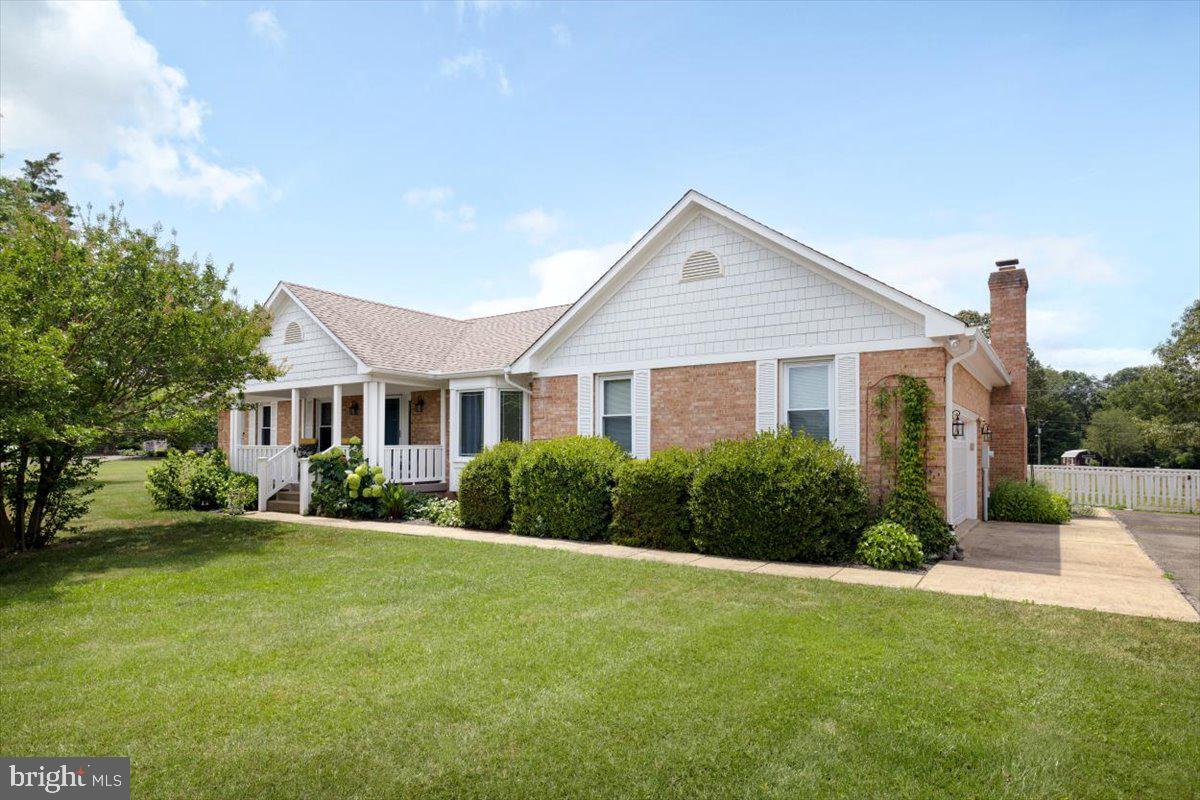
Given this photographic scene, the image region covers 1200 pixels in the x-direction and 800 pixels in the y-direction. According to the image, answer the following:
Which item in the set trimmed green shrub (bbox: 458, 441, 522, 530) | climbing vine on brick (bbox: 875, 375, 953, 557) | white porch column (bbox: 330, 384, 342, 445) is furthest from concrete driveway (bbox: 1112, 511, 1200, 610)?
white porch column (bbox: 330, 384, 342, 445)

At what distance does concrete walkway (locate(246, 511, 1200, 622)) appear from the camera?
738 centimetres

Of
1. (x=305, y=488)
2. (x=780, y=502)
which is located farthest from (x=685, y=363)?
(x=305, y=488)

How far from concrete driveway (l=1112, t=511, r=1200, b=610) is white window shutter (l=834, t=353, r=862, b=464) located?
170 inches

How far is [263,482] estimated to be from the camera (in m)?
16.4

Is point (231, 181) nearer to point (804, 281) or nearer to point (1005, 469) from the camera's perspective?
point (804, 281)

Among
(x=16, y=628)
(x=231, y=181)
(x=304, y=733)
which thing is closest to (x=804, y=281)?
(x=304, y=733)

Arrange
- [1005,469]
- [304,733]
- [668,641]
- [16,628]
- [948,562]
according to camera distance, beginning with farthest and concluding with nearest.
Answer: [1005,469], [948,562], [16,628], [668,641], [304,733]

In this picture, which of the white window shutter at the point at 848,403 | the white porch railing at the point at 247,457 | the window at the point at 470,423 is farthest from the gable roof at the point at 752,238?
the white porch railing at the point at 247,457

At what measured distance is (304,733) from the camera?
3.92 metres

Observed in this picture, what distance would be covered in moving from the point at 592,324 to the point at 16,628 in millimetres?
9923

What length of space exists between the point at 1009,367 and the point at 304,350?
18733 mm

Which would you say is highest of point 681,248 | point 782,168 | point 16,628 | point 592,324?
point 782,168

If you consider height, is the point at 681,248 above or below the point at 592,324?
above

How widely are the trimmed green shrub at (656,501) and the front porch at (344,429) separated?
730cm
